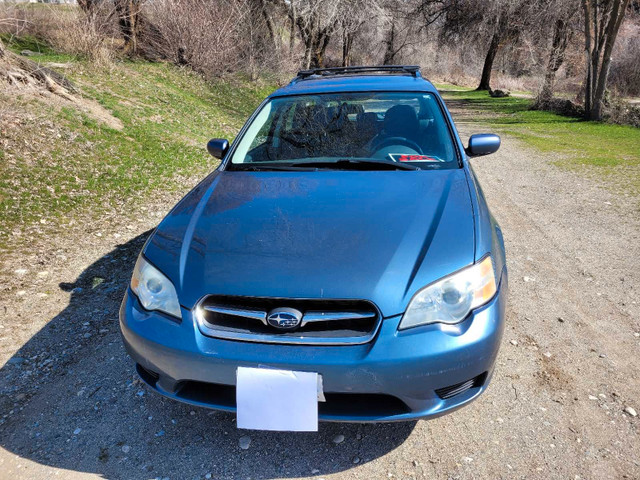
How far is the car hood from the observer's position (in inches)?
80.4

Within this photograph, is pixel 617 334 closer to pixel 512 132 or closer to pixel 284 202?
pixel 284 202

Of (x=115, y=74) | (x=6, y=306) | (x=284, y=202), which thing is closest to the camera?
(x=284, y=202)

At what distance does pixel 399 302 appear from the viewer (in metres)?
1.98

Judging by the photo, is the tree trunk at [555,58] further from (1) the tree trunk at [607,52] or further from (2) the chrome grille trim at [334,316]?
(2) the chrome grille trim at [334,316]

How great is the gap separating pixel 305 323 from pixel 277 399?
0.33m

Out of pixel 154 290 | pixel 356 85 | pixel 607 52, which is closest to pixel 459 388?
pixel 154 290

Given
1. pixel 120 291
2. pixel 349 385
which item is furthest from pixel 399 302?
pixel 120 291

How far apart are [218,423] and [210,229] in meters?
1.01

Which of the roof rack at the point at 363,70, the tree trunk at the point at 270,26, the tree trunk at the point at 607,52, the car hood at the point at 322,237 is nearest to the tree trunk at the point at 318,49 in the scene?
the tree trunk at the point at 270,26

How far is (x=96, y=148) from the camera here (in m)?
7.16

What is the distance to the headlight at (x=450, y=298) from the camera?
1989mm

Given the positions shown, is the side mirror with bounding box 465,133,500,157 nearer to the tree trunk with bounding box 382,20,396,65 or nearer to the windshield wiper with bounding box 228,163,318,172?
the windshield wiper with bounding box 228,163,318,172

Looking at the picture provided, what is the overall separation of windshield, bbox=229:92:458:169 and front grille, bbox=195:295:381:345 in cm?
132

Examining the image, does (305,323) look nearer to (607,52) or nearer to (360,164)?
(360,164)
